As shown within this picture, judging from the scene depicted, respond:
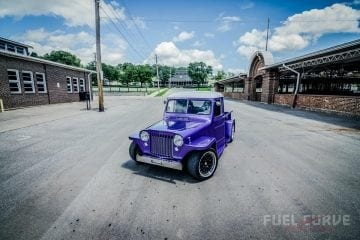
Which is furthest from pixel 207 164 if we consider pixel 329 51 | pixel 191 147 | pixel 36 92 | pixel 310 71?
pixel 310 71

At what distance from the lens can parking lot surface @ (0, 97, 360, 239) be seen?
2711mm

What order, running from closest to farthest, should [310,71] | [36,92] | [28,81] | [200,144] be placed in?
[200,144]
[28,81]
[36,92]
[310,71]

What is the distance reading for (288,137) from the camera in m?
7.84

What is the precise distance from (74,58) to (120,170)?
318 feet

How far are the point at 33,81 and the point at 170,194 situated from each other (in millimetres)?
18925

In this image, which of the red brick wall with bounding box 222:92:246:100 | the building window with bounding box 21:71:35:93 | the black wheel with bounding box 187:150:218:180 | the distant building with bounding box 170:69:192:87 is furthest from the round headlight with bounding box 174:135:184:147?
the distant building with bounding box 170:69:192:87

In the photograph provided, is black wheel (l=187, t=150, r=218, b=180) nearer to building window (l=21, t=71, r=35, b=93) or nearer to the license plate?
the license plate

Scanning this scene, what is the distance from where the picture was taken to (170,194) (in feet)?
11.9

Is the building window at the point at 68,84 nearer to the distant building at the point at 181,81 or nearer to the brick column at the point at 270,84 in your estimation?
the brick column at the point at 270,84

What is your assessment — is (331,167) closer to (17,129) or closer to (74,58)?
Answer: (17,129)

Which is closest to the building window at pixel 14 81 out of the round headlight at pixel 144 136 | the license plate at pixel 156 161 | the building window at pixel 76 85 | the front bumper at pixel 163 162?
the building window at pixel 76 85

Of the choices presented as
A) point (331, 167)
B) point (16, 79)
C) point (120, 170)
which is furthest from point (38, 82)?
point (331, 167)

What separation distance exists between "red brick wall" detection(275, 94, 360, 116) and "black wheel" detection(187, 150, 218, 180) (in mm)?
12938

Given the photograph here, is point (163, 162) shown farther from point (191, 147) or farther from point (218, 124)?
point (218, 124)
